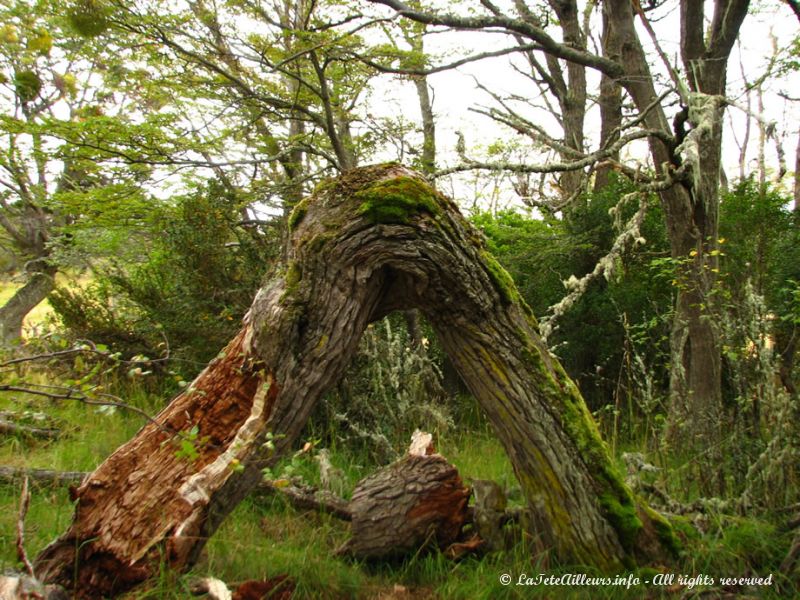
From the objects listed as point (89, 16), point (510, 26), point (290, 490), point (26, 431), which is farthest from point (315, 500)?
point (89, 16)

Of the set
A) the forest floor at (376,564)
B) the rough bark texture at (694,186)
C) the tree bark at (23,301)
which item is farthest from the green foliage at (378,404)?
the tree bark at (23,301)

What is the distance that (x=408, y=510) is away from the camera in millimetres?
3145

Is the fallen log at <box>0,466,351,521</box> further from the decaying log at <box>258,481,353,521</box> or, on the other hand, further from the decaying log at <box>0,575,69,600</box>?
the decaying log at <box>0,575,69,600</box>

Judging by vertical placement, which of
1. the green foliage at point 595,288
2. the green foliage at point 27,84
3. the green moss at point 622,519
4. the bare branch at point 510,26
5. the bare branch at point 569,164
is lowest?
the green moss at point 622,519

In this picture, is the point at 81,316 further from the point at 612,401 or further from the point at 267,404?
the point at 612,401

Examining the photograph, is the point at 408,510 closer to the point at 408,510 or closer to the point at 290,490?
the point at 408,510

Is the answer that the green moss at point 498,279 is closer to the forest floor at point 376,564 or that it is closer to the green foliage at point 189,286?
the forest floor at point 376,564

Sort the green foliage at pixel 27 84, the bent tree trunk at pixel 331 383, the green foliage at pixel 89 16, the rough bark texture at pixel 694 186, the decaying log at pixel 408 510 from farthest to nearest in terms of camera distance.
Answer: the green foliage at pixel 27 84 → the green foliage at pixel 89 16 → the rough bark texture at pixel 694 186 → the decaying log at pixel 408 510 → the bent tree trunk at pixel 331 383

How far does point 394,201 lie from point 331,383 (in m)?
1.00

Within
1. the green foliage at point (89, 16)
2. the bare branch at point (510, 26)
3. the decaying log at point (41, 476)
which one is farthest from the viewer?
the green foliage at point (89, 16)

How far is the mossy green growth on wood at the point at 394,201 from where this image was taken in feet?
8.68

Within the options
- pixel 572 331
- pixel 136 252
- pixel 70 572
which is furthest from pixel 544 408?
pixel 136 252

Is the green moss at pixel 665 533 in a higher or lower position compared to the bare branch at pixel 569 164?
lower

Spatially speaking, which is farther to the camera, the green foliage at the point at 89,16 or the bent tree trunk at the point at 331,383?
the green foliage at the point at 89,16
